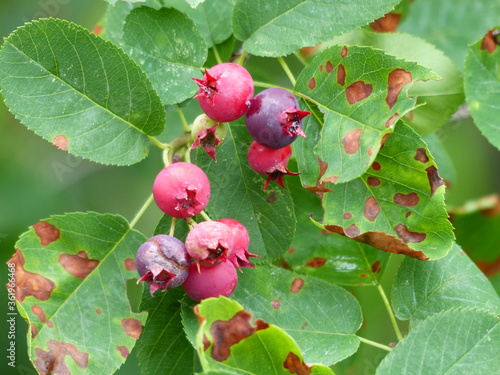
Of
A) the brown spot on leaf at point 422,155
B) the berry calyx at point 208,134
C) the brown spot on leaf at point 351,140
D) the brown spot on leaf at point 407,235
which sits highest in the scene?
the berry calyx at point 208,134

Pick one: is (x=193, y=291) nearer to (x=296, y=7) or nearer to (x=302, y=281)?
(x=302, y=281)

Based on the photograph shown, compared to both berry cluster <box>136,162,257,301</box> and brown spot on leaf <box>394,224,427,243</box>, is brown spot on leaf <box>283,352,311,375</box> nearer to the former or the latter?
berry cluster <box>136,162,257,301</box>

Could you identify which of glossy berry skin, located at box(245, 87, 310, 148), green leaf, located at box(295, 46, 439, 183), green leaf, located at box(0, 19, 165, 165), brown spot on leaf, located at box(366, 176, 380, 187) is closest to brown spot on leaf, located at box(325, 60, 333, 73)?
green leaf, located at box(295, 46, 439, 183)

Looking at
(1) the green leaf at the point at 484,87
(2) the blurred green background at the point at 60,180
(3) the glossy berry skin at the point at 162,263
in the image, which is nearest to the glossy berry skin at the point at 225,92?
(3) the glossy berry skin at the point at 162,263

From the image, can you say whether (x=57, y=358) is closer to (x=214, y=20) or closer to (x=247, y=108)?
(x=247, y=108)

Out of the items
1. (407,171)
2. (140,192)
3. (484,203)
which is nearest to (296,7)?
(407,171)

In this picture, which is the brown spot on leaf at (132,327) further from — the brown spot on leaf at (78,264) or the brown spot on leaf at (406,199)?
the brown spot on leaf at (406,199)

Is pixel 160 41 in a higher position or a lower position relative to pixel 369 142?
higher
